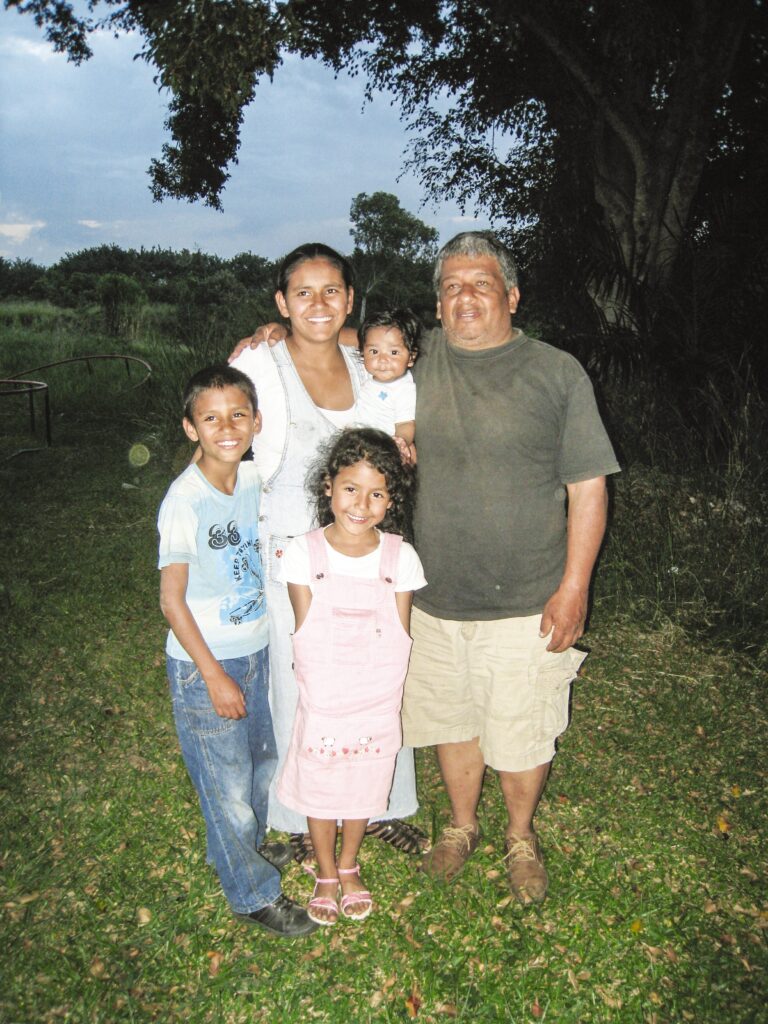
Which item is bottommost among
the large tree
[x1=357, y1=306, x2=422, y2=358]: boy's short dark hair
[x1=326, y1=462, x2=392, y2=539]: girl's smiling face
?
[x1=326, y1=462, x2=392, y2=539]: girl's smiling face

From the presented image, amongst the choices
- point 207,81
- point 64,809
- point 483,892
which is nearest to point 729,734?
point 483,892

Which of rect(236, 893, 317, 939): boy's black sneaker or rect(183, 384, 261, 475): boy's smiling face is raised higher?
rect(183, 384, 261, 475): boy's smiling face

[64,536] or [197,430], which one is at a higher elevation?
[197,430]

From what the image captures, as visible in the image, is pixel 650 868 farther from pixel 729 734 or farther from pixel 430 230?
pixel 430 230

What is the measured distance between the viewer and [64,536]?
6.81m

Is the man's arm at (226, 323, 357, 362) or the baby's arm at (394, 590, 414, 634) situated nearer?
the baby's arm at (394, 590, 414, 634)

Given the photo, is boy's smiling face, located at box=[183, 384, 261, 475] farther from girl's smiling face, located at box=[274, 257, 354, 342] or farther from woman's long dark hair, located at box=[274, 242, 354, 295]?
woman's long dark hair, located at box=[274, 242, 354, 295]

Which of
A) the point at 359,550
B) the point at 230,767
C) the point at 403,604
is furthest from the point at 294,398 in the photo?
the point at 230,767

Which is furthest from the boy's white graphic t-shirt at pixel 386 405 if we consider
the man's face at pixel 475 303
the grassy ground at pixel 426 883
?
the grassy ground at pixel 426 883

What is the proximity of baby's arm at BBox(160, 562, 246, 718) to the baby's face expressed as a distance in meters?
0.93

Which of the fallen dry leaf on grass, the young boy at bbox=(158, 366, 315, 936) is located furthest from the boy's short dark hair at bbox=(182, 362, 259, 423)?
the fallen dry leaf on grass

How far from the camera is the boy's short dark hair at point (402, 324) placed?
2.62m

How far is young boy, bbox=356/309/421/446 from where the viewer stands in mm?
2574

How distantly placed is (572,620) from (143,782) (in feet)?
7.32
